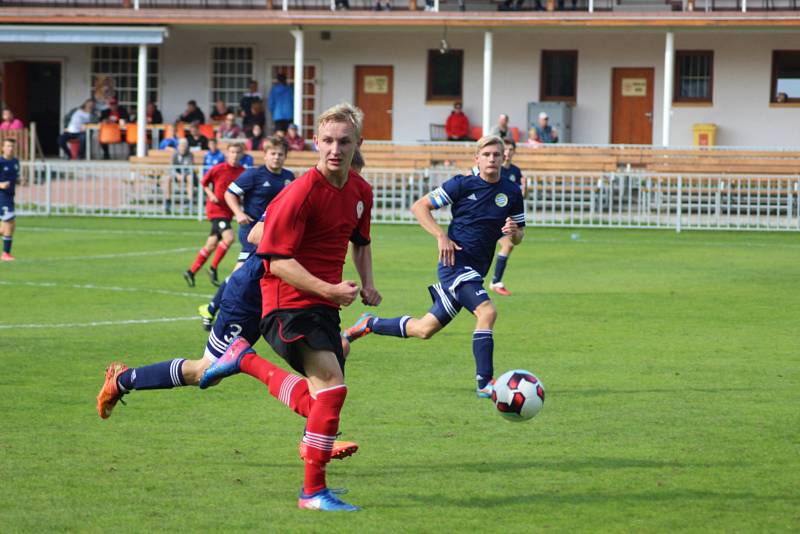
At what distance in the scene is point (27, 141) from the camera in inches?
1449

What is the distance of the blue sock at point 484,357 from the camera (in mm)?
9391

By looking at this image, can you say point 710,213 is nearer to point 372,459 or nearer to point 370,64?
point 370,64

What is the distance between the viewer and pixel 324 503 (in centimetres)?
618

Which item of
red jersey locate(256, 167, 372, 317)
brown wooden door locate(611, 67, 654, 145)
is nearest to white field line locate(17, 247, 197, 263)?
red jersey locate(256, 167, 372, 317)

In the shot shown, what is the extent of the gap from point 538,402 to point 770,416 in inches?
73.1

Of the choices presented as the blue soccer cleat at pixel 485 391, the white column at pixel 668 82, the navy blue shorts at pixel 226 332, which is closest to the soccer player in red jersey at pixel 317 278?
the navy blue shorts at pixel 226 332

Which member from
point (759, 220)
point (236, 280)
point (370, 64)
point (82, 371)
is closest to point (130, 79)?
point (370, 64)

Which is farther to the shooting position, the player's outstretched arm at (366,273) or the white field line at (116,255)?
the white field line at (116,255)

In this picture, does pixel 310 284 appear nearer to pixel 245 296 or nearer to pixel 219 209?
pixel 245 296

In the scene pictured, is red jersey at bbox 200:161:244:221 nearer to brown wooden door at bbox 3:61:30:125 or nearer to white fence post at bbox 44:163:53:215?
white fence post at bbox 44:163:53:215

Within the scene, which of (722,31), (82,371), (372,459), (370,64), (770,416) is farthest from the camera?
(370,64)

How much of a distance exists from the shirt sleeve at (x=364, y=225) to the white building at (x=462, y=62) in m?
29.4

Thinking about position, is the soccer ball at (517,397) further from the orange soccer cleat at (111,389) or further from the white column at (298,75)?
the white column at (298,75)

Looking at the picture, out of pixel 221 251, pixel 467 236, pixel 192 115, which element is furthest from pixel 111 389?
pixel 192 115
